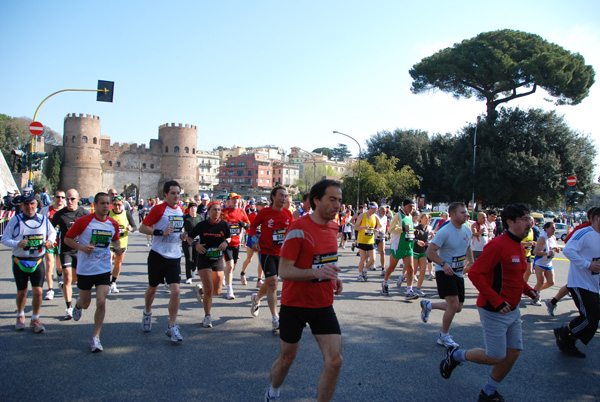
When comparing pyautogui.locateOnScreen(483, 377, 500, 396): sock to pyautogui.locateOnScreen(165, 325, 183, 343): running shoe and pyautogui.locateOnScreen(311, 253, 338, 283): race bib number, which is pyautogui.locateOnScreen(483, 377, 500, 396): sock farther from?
pyautogui.locateOnScreen(165, 325, 183, 343): running shoe

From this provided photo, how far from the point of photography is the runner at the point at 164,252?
5.29 metres

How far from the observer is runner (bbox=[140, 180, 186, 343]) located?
5.29 m

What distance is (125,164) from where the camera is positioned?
78.5 metres

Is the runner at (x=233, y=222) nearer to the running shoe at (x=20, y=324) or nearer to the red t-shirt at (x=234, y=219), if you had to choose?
the red t-shirt at (x=234, y=219)

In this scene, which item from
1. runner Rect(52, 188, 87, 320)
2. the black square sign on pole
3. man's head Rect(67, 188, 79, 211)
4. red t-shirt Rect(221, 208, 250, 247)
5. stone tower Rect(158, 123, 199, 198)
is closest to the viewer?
runner Rect(52, 188, 87, 320)

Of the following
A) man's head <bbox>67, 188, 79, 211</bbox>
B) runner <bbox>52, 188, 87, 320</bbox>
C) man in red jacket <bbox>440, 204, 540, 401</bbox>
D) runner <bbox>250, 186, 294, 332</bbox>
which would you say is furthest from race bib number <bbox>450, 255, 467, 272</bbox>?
man's head <bbox>67, 188, 79, 211</bbox>

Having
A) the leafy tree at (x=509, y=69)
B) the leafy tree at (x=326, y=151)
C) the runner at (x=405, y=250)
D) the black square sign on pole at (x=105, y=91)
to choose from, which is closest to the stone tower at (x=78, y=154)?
the leafy tree at (x=509, y=69)

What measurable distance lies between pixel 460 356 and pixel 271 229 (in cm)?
319

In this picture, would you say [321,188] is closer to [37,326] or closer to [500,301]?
[500,301]

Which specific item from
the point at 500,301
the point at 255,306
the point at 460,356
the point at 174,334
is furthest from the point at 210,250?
the point at 500,301

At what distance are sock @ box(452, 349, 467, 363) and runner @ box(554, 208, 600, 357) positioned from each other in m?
1.92

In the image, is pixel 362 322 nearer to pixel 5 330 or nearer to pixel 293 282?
pixel 293 282

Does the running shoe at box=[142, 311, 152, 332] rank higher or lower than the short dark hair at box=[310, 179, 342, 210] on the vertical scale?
lower

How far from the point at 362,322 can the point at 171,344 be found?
8.71ft
